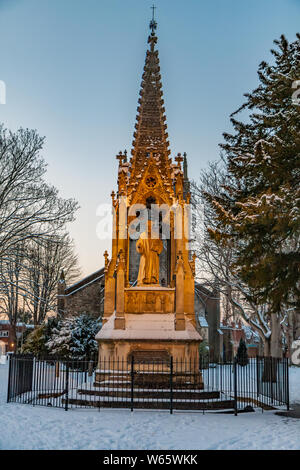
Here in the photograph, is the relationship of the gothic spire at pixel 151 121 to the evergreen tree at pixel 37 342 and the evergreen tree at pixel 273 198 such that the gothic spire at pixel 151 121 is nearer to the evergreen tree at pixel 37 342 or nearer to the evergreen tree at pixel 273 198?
the evergreen tree at pixel 273 198

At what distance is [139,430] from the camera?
25.9ft

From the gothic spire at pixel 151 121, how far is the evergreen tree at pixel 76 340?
12.8m

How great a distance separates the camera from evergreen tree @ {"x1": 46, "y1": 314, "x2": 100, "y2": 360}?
2327 cm

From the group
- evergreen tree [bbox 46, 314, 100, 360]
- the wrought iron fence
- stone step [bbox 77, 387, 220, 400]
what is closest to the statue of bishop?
the wrought iron fence

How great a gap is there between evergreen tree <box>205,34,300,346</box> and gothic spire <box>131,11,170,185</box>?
2.84 meters

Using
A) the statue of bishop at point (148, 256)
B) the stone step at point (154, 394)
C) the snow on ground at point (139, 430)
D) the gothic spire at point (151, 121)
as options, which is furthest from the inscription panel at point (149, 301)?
the gothic spire at point (151, 121)

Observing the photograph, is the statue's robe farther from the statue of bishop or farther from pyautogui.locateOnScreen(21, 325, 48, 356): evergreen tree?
pyautogui.locateOnScreen(21, 325, 48, 356): evergreen tree

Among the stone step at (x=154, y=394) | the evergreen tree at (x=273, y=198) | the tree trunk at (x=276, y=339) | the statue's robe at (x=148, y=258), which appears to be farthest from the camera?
the tree trunk at (x=276, y=339)

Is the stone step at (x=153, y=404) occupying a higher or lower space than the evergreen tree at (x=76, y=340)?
lower

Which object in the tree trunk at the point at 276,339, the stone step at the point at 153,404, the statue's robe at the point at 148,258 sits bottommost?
the stone step at the point at 153,404

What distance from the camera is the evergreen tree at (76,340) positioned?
2327cm

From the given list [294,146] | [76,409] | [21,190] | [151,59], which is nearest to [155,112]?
[151,59]

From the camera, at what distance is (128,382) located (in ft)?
36.0
